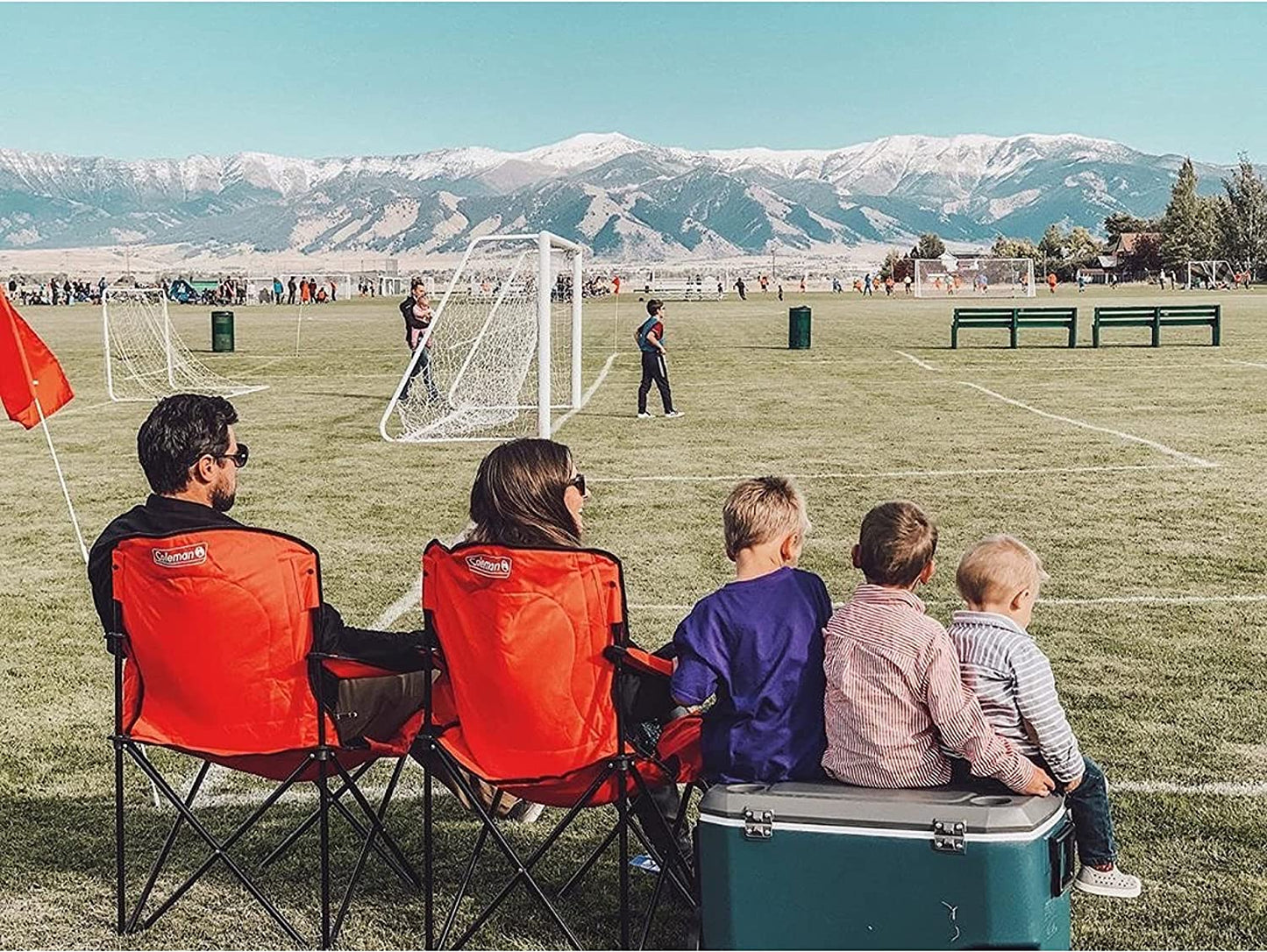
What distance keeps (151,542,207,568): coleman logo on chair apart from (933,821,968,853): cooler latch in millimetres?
2011

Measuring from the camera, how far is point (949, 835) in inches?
150

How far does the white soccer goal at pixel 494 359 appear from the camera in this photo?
18547 mm

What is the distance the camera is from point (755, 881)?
13.0ft

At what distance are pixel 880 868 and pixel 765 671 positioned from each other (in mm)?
608

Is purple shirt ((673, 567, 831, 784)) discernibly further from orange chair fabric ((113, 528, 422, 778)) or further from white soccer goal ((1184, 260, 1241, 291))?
white soccer goal ((1184, 260, 1241, 291))

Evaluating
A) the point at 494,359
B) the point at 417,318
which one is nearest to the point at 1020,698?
the point at 494,359

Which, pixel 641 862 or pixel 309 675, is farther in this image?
pixel 641 862

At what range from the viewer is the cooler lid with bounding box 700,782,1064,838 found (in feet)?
12.5

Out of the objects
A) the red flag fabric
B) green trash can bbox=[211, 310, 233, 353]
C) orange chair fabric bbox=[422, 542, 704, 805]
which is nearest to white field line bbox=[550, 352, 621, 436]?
green trash can bbox=[211, 310, 233, 353]

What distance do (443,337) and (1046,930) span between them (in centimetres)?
2924

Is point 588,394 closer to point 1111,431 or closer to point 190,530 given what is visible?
point 1111,431

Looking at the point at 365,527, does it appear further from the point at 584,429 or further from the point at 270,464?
the point at 584,429

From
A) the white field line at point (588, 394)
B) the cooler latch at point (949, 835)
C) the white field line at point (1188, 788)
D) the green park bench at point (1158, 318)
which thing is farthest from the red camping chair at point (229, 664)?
the green park bench at point (1158, 318)

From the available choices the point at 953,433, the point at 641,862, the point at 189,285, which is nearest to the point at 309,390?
the point at 953,433
